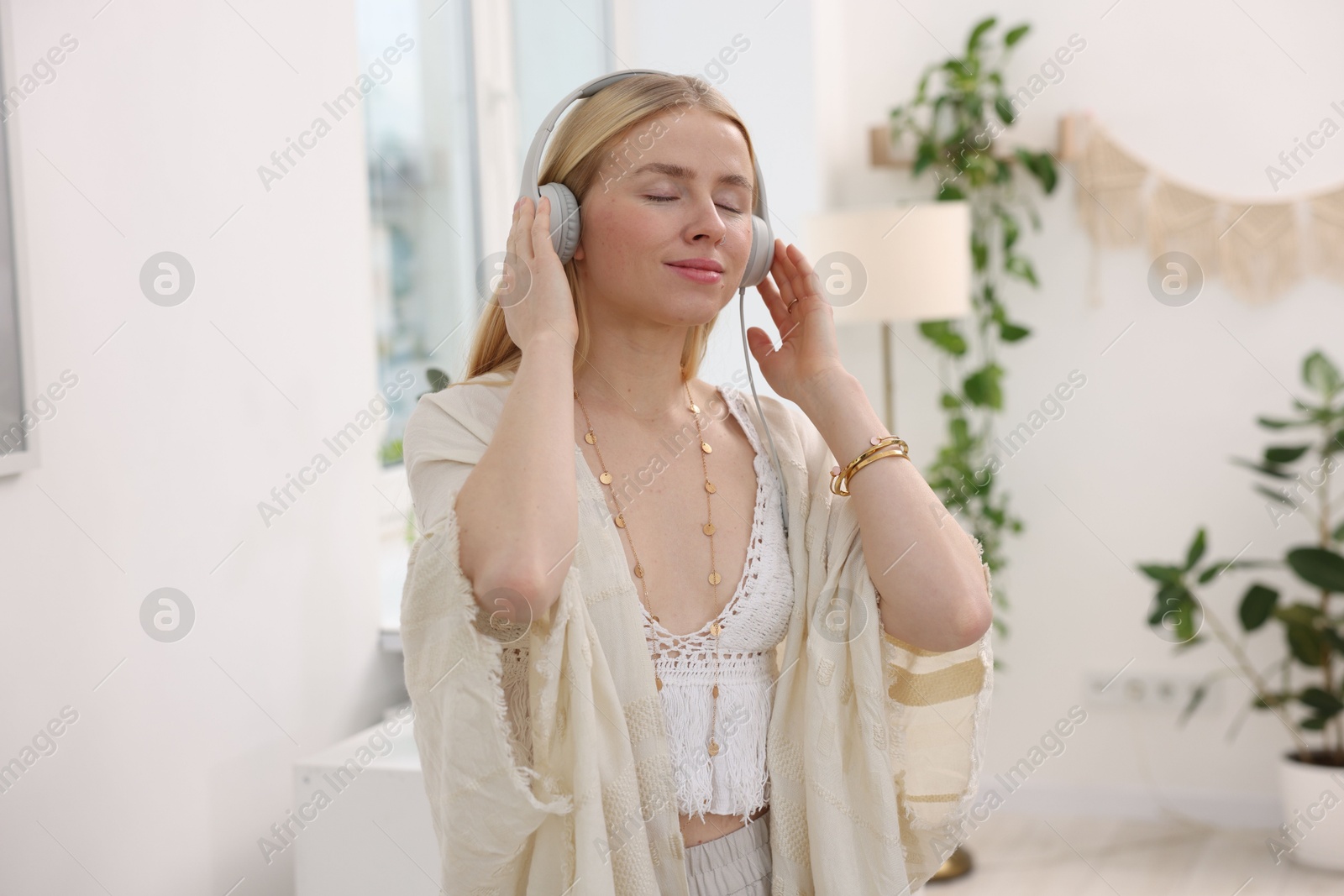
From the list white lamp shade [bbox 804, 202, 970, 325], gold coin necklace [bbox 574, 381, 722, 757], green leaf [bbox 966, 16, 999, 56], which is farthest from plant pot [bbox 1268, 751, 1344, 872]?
gold coin necklace [bbox 574, 381, 722, 757]

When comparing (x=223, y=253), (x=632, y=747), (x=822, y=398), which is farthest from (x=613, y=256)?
(x=223, y=253)

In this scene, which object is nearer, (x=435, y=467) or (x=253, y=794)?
(x=435, y=467)

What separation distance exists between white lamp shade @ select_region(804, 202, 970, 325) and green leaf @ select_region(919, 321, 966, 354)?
0.28 m

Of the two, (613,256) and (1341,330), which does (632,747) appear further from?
(1341,330)

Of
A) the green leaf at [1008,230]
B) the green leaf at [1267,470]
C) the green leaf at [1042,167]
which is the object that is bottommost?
the green leaf at [1267,470]

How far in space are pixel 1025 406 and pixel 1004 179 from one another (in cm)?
70

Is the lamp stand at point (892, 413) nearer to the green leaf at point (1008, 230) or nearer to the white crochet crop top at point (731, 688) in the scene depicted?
the green leaf at point (1008, 230)

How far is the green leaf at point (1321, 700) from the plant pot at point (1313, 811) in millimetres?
166

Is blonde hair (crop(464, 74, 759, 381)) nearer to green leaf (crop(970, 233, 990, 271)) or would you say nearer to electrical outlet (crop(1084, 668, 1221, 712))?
green leaf (crop(970, 233, 990, 271))

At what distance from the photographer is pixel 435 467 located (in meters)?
1.16

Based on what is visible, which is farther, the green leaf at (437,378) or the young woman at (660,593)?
the green leaf at (437,378)

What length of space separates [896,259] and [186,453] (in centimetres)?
194

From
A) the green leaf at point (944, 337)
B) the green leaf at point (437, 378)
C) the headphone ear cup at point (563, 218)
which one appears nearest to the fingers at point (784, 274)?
the headphone ear cup at point (563, 218)

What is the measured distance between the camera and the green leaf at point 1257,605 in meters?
3.08
